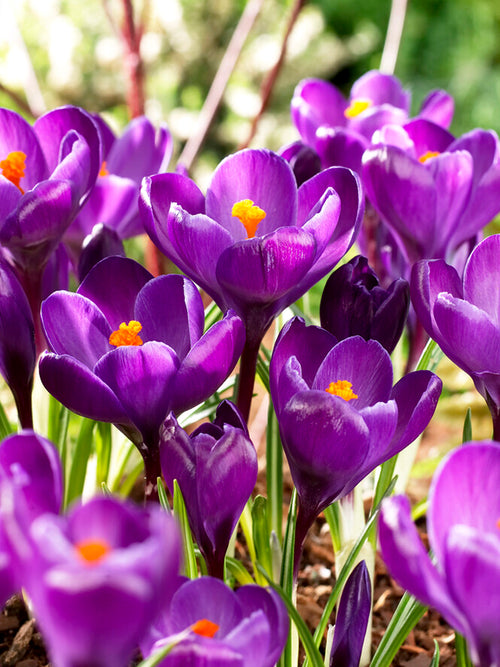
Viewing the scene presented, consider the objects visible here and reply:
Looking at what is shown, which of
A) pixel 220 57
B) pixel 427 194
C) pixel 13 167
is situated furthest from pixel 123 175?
pixel 220 57

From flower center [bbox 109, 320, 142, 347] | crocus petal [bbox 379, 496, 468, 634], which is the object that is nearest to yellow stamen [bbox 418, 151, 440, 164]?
flower center [bbox 109, 320, 142, 347]

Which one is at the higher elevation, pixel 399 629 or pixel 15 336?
pixel 15 336

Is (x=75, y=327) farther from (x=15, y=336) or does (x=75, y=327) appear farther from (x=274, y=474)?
(x=274, y=474)

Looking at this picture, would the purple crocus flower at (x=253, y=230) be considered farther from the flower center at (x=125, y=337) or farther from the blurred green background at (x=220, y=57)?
the blurred green background at (x=220, y=57)

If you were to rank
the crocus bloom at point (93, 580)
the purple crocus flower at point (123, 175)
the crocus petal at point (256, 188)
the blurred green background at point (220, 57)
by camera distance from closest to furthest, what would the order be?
the crocus bloom at point (93, 580), the crocus petal at point (256, 188), the purple crocus flower at point (123, 175), the blurred green background at point (220, 57)

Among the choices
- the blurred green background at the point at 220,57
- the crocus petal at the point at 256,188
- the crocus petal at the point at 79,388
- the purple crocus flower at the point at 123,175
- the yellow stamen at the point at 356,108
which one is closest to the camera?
the crocus petal at the point at 79,388

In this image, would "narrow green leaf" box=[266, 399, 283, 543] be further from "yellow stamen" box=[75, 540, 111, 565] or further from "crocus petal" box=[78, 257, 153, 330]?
"yellow stamen" box=[75, 540, 111, 565]

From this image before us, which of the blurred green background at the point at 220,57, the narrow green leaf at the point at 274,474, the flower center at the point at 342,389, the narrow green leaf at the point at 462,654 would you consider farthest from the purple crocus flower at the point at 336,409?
the blurred green background at the point at 220,57
